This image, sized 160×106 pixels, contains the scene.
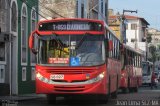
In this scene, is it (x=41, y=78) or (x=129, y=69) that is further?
(x=129, y=69)

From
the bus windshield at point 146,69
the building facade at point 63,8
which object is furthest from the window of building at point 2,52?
the bus windshield at point 146,69

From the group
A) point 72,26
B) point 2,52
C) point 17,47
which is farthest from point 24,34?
point 72,26

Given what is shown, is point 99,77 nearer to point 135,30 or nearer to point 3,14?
point 3,14

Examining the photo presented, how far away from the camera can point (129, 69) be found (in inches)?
1468

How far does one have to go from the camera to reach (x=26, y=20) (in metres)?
32.9

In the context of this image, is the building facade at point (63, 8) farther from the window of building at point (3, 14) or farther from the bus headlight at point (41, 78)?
the bus headlight at point (41, 78)

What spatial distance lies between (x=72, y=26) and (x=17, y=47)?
35.8 feet

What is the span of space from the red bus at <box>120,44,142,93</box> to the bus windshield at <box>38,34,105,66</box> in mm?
11277

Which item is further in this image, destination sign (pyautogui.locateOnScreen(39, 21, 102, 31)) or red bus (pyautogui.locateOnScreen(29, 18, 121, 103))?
destination sign (pyautogui.locateOnScreen(39, 21, 102, 31))

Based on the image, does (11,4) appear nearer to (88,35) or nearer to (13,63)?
(13,63)

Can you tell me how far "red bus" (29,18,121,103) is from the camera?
1992 centimetres

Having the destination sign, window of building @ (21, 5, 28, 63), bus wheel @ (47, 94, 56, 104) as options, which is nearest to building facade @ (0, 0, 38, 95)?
window of building @ (21, 5, 28, 63)

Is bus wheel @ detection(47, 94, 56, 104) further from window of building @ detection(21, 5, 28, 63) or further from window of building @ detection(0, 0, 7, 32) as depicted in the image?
window of building @ detection(21, 5, 28, 63)

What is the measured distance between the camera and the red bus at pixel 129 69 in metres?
34.3
